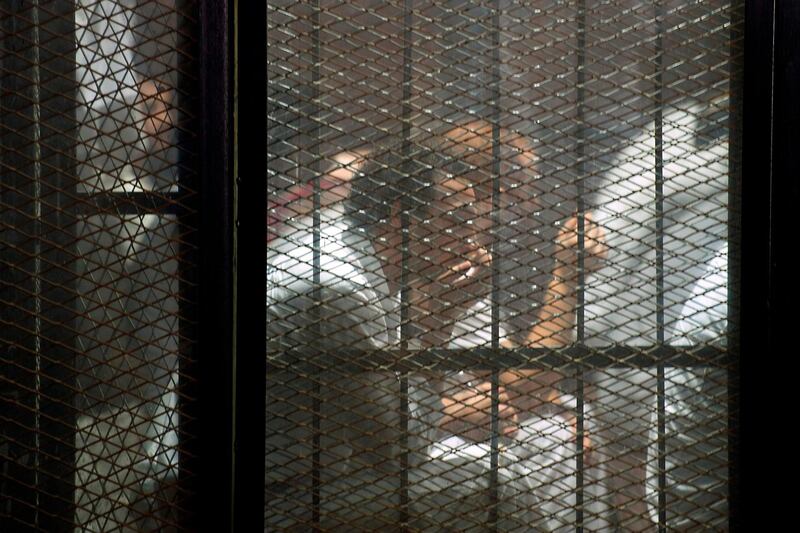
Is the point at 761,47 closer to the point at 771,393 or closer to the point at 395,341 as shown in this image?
the point at 771,393

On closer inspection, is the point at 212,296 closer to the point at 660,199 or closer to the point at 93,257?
the point at 93,257

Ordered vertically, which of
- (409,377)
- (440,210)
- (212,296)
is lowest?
(409,377)

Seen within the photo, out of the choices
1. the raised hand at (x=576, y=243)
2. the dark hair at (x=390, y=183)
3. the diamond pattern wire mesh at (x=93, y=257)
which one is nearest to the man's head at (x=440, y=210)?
the dark hair at (x=390, y=183)

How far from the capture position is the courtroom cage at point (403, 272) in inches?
52.2

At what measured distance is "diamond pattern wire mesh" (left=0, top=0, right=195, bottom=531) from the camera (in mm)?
1306

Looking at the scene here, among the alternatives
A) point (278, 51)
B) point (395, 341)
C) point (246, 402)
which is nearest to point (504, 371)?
point (395, 341)

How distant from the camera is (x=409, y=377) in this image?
4.47ft

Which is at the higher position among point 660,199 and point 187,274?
point 660,199

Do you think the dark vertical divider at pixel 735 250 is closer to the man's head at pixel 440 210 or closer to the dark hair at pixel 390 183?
the man's head at pixel 440 210

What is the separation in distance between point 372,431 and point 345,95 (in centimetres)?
56

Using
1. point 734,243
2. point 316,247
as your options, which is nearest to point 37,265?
point 316,247

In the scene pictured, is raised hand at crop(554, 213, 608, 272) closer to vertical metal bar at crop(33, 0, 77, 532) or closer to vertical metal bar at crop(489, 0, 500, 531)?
vertical metal bar at crop(489, 0, 500, 531)

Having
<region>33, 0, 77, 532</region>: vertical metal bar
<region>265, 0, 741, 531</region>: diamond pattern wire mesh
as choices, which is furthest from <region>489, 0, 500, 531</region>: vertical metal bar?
<region>33, 0, 77, 532</region>: vertical metal bar

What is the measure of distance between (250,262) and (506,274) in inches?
16.9
